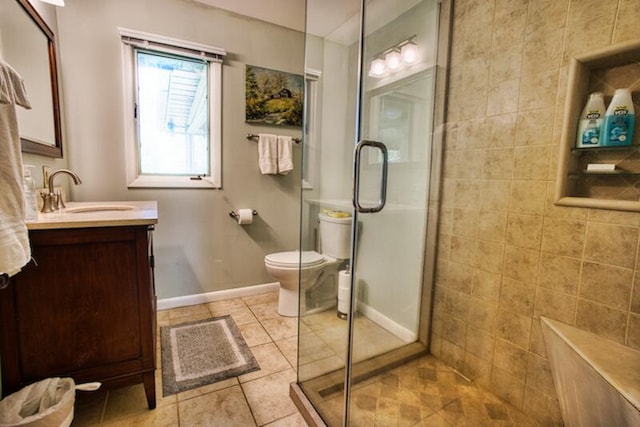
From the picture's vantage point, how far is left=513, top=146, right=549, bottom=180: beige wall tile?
126cm

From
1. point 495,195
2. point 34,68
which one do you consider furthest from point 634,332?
point 34,68

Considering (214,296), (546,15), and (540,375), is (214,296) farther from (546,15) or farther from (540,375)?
(546,15)

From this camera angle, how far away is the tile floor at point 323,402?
1.34 m

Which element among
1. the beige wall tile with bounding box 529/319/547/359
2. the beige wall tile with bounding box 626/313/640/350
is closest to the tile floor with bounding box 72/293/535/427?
the beige wall tile with bounding box 529/319/547/359

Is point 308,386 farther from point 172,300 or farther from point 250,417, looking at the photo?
point 172,300

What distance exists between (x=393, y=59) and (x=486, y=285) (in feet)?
4.79

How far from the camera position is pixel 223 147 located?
8.19 ft

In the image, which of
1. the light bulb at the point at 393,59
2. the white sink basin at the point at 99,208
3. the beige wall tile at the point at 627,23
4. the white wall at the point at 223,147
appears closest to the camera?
the beige wall tile at the point at 627,23

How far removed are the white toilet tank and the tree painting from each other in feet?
3.51

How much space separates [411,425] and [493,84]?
164cm

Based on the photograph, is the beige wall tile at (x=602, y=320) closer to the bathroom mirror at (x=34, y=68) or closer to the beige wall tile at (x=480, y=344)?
the beige wall tile at (x=480, y=344)

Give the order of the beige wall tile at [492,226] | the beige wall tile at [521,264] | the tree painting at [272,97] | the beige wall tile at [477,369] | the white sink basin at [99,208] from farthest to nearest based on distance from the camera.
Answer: the tree painting at [272,97] → the white sink basin at [99,208] → the beige wall tile at [477,369] → the beige wall tile at [492,226] → the beige wall tile at [521,264]

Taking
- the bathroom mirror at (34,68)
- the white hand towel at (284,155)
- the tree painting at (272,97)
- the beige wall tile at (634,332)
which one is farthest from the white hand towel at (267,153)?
the beige wall tile at (634,332)

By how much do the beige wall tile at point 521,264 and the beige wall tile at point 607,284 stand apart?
17 centimetres
